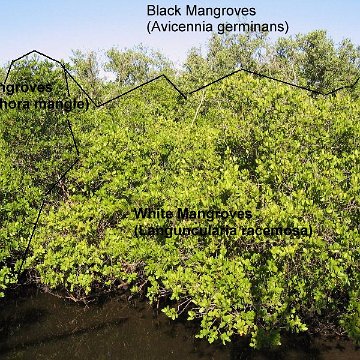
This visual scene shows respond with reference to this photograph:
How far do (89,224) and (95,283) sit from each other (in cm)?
537

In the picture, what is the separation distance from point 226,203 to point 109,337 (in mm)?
9666

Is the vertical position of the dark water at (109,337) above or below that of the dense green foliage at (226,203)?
below

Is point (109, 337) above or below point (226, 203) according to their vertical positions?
below

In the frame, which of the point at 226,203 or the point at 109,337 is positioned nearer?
the point at 226,203

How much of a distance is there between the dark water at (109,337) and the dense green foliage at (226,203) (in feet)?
3.61

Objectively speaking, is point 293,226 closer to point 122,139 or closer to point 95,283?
point 122,139

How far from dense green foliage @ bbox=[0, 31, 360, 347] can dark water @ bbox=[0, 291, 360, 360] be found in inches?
43.3

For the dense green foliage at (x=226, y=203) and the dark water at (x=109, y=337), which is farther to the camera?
the dark water at (x=109, y=337)

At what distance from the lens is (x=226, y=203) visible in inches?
645

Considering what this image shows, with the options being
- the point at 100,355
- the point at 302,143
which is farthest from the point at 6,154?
the point at 302,143

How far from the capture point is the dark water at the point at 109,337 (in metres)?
18.4

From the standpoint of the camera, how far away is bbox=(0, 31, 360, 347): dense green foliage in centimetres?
1552

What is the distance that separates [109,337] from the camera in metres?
20.6

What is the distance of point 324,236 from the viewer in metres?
15.9
